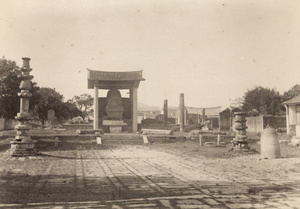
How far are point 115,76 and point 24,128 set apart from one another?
1929 centimetres

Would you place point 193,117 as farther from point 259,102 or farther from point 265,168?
point 265,168

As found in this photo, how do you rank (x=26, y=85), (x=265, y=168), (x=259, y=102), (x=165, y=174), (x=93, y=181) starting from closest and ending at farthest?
(x=93, y=181)
(x=165, y=174)
(x=265, y=168)
(x=26, y=85)
(x=259, y=102)

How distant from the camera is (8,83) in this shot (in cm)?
2778

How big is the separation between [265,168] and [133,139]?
13857 millimetres

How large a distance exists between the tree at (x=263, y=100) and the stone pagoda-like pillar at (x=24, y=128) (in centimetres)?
4123

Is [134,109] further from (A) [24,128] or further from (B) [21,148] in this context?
(B) [21,148]

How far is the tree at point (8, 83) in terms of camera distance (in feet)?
90.8

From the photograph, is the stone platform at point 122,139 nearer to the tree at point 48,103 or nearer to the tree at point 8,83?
the tree at point 8,83

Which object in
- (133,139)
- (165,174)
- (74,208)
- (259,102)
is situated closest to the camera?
(74,208)

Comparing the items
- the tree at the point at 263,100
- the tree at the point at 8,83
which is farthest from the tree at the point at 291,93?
the tree at the point at 8,83

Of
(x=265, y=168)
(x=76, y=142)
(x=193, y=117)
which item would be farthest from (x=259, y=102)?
(x=265, y=168)

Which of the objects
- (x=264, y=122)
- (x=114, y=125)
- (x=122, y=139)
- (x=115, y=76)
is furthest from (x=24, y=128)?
(x=264, y=122)

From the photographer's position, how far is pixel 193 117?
67.6 m

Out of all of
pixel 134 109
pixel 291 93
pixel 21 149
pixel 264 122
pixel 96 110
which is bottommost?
pixel 21 149
